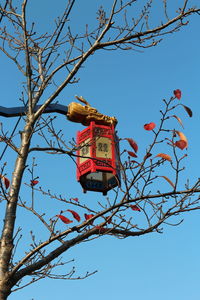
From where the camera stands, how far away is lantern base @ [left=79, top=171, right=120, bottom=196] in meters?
4.25

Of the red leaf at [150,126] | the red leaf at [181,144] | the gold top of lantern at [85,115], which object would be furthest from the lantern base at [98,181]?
the red leaf at [181,144]

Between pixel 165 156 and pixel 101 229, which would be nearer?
pixel 165 156

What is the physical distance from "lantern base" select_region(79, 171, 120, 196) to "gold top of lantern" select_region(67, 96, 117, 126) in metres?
0.58

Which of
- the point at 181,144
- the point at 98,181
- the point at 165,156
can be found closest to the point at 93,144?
the point at 98,181

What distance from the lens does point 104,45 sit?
425cm

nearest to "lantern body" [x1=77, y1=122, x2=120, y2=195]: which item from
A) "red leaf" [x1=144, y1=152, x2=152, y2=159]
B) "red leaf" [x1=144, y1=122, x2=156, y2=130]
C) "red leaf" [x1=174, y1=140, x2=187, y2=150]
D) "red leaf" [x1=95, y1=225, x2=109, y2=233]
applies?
"red leaf" [x1=95, y1=225, x2=109, y2=233]

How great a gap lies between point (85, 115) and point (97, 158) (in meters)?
0.60

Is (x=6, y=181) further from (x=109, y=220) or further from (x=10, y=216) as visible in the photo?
(x=109, y=220)

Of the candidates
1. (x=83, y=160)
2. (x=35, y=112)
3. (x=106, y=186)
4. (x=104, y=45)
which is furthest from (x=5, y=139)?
(x=104, y=45)

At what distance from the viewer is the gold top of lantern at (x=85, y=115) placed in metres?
4.44

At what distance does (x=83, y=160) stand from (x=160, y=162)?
1132 mm

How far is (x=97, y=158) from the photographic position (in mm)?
4074

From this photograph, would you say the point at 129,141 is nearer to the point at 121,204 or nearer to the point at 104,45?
the point at 121,204

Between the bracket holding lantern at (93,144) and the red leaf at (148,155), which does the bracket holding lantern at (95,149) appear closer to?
the bracket holding lantern at (93,144)
